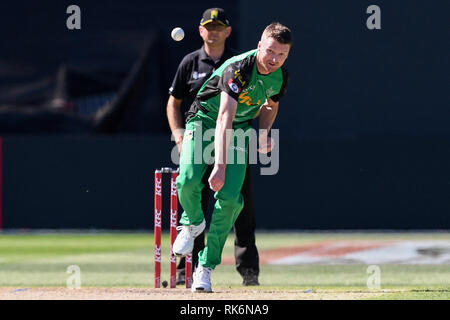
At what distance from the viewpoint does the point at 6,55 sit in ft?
67.1

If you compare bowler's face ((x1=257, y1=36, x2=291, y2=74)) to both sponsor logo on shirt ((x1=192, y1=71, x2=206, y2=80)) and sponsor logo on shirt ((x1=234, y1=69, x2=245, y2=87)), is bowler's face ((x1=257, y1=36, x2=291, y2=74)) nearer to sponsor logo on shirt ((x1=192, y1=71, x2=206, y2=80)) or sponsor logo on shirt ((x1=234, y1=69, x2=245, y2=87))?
sponsor logo on shirt ((x1=234, y1=69, x2=245, y2=87))

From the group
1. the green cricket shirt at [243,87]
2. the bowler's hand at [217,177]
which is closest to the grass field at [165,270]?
the bowler's hand at [217,177]

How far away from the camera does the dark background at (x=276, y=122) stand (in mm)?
16516

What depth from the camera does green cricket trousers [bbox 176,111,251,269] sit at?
7332 mm

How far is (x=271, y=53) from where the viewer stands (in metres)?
7.16

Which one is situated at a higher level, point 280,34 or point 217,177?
point 280,34

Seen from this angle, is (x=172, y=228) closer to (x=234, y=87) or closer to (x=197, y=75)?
(x=197, y=75)

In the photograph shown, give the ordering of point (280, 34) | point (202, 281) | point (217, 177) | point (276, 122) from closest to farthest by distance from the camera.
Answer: point (217, 177) → point (280, 34) → point (202, 281) → point (276, 122)

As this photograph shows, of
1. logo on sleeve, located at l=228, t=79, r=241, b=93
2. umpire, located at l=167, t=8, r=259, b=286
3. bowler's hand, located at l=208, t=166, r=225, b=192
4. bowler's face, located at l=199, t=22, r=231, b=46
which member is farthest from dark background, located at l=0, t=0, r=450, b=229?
bowler's hand, located at l=208, t=166, r=225, b=192

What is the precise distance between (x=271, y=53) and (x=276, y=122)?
10844 mm

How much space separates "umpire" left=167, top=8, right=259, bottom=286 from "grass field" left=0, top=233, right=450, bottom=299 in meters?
0.31

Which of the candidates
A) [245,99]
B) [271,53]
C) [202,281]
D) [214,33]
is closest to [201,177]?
[245,99]
